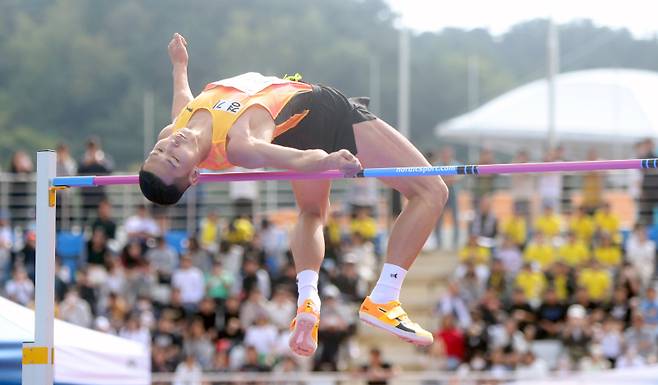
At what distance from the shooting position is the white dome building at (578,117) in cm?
2627

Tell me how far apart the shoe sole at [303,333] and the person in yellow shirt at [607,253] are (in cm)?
810

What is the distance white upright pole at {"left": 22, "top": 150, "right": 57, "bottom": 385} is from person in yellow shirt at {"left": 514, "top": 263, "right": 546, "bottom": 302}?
26.9 ft

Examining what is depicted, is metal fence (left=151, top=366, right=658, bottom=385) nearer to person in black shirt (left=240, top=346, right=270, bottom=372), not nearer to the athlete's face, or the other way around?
person in black shirt (left=240, top=346, right=270, bottom=372)

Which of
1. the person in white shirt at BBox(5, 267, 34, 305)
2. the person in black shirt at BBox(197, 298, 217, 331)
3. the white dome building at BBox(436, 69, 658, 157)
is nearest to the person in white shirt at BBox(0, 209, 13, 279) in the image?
the person in white shirt at BBox(5, 267, 34, 305)

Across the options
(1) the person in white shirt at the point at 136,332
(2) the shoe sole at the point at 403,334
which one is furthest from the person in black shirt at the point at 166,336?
(2) the shoe sole at the point at 403,334

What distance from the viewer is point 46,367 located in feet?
17.7

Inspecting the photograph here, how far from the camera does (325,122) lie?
18.1 feet

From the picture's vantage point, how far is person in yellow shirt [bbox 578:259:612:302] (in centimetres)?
1288

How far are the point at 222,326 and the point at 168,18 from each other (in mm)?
26601

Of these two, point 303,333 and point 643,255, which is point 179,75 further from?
point 643,255

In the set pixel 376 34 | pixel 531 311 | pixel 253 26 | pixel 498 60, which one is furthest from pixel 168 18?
pixel 531 311

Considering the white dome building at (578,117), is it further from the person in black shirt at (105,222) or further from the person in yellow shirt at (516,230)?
the person in black shirt at (105,222)

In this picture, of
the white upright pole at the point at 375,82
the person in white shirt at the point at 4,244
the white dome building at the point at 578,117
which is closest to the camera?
the person in white shirt at the point at 4,244

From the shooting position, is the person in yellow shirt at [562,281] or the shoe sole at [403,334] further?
the person in yellow shirt at [562,281]
